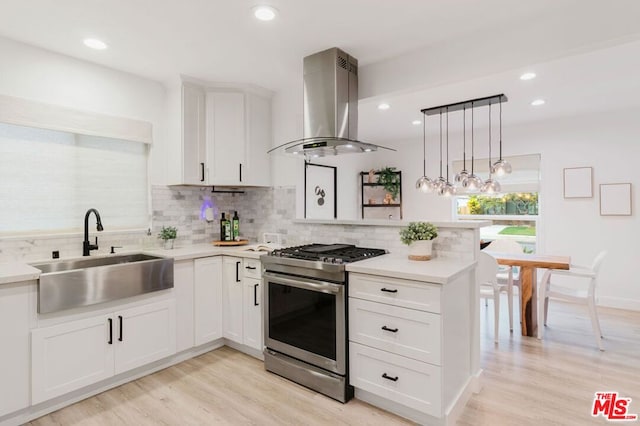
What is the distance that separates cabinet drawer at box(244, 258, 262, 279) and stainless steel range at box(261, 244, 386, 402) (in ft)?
0.46

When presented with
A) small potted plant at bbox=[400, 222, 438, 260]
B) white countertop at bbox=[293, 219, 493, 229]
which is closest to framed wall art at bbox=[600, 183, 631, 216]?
white countertop at bbox=[293, 219, 493, 229]

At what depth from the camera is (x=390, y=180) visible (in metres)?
6.28

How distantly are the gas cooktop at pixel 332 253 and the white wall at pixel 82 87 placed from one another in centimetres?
158

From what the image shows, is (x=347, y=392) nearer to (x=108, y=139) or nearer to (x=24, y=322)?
(x=24, y=322)

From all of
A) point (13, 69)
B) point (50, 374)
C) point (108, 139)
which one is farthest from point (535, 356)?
point (13, 69)

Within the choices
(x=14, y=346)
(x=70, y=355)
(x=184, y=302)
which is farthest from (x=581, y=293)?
(x=14, y=346)

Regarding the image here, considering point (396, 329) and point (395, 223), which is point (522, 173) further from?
point (396, 329)

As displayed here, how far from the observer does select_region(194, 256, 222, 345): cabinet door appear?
115 inches

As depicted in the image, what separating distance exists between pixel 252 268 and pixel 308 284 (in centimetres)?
70

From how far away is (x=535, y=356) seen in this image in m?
2.97

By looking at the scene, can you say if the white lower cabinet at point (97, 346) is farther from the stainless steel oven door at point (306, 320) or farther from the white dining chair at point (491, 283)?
the white dining chair at point (491, 283)

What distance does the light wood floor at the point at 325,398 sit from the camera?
2.08m

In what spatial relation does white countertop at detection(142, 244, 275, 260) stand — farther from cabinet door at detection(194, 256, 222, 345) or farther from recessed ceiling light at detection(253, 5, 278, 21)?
recessed ceiling light at detection(253, 5, 278, 21)

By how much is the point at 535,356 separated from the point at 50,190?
415 centimetres
